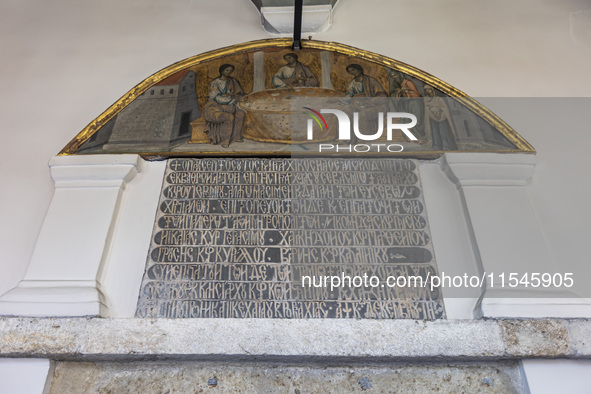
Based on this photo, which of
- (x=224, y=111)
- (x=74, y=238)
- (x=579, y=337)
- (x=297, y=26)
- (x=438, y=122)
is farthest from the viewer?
(x=297, y=26)

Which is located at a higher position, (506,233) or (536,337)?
(506,233)

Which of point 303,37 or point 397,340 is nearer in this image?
point 397,340

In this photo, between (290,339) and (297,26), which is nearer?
(290,339)

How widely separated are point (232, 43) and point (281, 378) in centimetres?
296

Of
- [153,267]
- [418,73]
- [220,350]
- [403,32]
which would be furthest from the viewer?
[403,32]

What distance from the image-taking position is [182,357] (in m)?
2.93

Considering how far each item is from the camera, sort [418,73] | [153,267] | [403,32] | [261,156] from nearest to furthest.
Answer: [153,267], [261,156], [418,73], [403,32]

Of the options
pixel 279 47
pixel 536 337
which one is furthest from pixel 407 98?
pixel 536 337

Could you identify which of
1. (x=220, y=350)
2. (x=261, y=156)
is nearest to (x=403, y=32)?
(x=261, y=156)

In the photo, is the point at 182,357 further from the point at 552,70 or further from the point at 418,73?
the point at 552,70

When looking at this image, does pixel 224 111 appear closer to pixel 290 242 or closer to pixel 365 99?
pixel 365 99

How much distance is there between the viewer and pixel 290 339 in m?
2.94

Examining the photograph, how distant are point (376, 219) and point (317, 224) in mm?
430

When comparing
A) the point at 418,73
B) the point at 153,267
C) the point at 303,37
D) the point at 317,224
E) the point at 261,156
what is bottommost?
the point at 153,267
